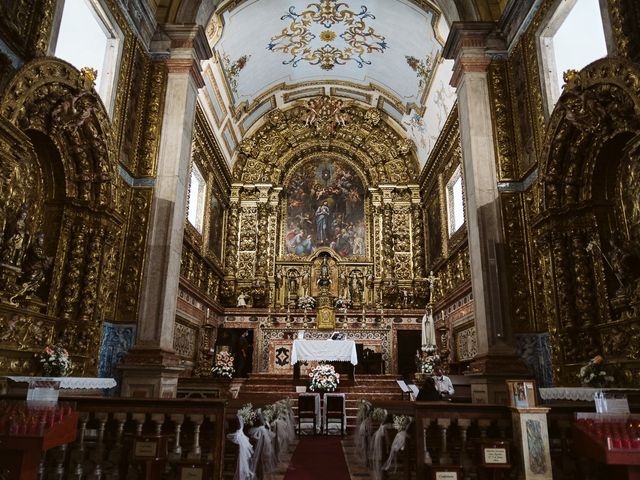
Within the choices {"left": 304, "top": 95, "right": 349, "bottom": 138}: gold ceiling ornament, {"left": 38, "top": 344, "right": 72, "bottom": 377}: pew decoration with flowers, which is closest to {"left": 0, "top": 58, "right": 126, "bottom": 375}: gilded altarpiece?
{"left": 38, "top": 344, "right": 72, "bottom": 377}: pew decoration with flowers

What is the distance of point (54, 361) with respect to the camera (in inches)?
264

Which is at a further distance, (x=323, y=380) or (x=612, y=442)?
(x=323, y=380)

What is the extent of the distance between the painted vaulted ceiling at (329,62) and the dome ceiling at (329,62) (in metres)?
0.03

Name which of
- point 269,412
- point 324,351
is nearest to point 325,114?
point 324,351

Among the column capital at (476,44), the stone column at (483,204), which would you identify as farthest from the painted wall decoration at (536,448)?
the column capital at (476,44)

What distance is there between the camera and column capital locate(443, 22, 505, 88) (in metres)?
10.2

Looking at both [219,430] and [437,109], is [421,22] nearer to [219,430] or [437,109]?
[437,109]

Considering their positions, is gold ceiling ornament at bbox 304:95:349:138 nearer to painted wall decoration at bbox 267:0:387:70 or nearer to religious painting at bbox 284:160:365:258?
religious painting at bbox 284:160:365:258

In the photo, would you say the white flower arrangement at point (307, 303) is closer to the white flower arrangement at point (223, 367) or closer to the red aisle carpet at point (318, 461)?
the white flower arrangement at point (223, 367)

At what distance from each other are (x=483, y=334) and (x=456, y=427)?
4046mm

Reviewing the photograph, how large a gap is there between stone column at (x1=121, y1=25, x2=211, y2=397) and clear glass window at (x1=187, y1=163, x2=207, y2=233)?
16.0 ft

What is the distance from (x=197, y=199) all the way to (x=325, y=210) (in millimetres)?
5418

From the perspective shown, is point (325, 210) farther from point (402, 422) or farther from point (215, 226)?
point (402, 422)

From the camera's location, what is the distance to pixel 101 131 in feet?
26.4
